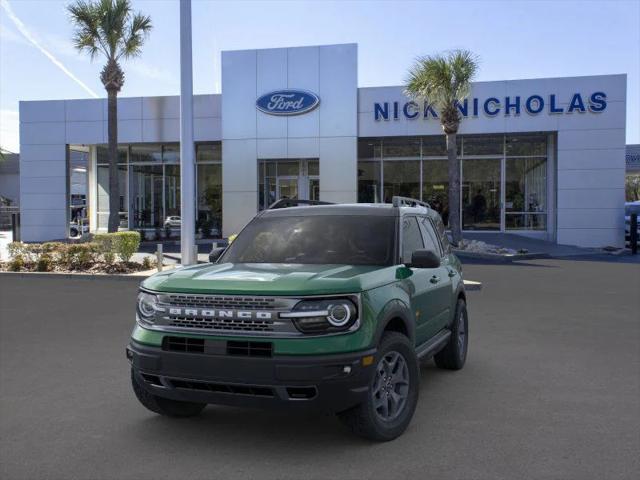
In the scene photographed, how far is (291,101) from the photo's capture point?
2617 centimetres

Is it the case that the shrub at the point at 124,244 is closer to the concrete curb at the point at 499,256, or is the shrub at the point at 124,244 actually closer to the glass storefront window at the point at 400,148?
the concrete curb at the point at 499,256

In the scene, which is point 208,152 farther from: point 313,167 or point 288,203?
point 288,203

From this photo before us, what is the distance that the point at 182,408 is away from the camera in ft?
16.0

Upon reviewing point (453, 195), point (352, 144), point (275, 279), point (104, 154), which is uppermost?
point (104, 154)

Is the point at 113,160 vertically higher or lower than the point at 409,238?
higher

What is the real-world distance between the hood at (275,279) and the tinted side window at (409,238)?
1.32ft

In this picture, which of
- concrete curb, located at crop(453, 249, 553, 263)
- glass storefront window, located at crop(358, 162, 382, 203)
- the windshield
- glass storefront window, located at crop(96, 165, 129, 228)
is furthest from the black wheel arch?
glass storefront window, located at crop(96, 165, 129, 228)

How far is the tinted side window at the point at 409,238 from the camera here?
5.21m

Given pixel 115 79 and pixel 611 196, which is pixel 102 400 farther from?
pixel 611 196

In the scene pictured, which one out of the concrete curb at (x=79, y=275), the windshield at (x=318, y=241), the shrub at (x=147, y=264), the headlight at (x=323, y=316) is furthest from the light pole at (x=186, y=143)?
the headlight at (x=323, y=316)

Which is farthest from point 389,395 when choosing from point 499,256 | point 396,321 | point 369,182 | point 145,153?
point 145,153

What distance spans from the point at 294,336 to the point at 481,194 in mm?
24979

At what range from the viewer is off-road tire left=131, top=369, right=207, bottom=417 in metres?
4.70

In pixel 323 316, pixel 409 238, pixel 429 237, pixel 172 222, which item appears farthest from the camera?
pixel 172 222
